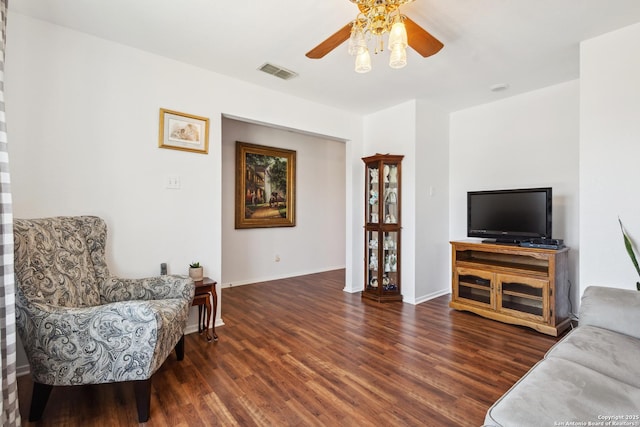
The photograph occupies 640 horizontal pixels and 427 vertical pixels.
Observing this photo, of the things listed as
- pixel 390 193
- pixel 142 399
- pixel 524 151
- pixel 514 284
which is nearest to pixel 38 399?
pixel 142 399

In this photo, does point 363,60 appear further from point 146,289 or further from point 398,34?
point 146,289

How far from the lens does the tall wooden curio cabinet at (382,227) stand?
3.83 meters

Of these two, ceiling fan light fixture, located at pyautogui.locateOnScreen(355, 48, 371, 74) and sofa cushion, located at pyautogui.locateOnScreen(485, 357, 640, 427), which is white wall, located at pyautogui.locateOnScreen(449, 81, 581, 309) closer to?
sofa cushion, located at pyautogui.locateOnScreen(485, 357, 640, 427)

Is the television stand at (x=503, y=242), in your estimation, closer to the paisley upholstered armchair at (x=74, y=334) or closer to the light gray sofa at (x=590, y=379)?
the light gray sofa at (x=590, y=379)

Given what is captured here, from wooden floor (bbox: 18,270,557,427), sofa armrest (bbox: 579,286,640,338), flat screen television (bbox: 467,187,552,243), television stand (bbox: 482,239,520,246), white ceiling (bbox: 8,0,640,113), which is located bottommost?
wooden floor (bbox: 18,270,557,427)

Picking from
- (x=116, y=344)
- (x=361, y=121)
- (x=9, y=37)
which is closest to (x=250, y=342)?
(x=116, y=344)

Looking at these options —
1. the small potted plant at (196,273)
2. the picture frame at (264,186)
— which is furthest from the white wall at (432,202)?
the small potted plant at (196,273)

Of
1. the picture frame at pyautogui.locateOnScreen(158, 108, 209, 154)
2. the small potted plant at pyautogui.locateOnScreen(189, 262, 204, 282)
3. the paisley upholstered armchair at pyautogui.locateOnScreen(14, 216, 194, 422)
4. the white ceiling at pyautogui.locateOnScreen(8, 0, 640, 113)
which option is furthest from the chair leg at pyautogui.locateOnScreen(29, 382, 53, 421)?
the white ceiling at pyautogui.locateOnScreen(8, 0, 640, 113)

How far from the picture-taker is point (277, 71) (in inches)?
116

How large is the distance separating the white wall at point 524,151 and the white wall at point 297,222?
7.19 feet

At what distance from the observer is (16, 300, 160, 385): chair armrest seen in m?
1.54

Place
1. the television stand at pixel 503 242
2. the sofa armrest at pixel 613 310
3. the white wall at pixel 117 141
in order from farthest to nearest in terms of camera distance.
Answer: the television stand at pixel 503 242 < the white wall at pixel 117 141 < the sofa armrest at pixel 613 310

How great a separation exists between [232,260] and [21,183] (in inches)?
106

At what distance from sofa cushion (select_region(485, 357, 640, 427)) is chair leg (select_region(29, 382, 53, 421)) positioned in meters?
2.15
